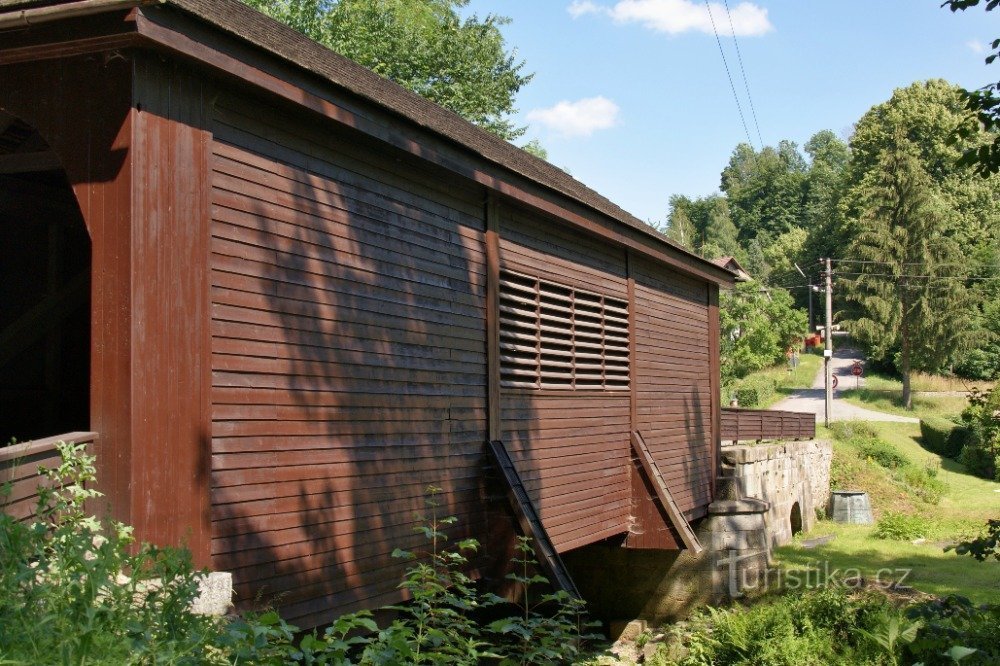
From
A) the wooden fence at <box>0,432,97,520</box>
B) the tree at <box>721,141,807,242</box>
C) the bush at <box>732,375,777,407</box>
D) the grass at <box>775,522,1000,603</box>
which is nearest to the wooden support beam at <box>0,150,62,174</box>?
the wooden fence at <box>0,432,97,520</box>

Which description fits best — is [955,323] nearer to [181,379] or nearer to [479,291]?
[479,291]

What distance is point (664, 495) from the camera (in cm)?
1246

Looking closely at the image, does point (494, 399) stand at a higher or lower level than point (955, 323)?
lower

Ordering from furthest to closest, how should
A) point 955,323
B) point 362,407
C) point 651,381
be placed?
1. point 955,323
2. point 651,381
3. point 362,407

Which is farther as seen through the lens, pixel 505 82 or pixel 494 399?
pixel 505 82

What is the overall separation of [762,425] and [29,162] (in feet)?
60.6

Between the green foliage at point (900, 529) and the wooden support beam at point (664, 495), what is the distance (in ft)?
37.4

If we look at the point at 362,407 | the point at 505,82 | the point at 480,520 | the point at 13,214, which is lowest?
the point at 480,520

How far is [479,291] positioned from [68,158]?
428cm

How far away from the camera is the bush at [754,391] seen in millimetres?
41156

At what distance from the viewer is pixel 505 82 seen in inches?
1235

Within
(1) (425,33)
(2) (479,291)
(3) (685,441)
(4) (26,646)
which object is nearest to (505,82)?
(1) (425,33)

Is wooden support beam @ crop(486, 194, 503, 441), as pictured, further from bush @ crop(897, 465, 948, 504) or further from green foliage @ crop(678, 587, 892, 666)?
bush @ crop(897, 465, 948, 504)

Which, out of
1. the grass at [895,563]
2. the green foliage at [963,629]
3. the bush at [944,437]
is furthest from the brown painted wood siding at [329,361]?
the bush at [944,437]
